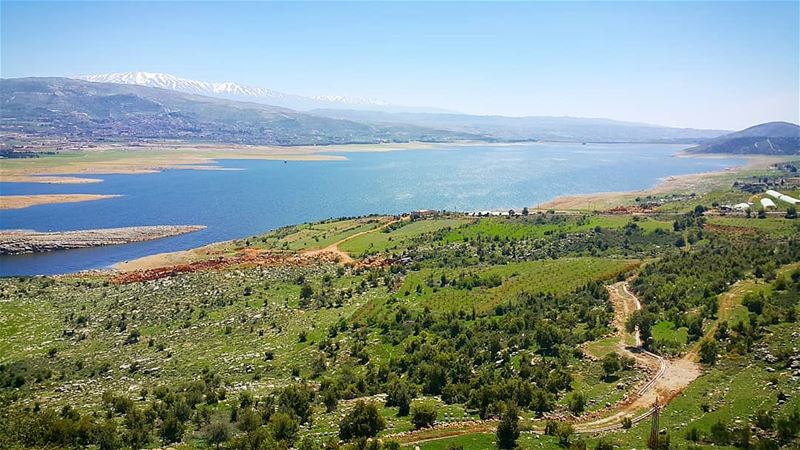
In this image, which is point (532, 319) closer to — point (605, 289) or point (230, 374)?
point (605, 289)

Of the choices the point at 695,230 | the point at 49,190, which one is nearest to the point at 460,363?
the point at 695,230

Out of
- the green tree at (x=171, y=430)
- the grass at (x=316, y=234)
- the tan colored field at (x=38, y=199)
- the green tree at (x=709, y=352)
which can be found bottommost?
the tan colored field at (x=38, y=199)

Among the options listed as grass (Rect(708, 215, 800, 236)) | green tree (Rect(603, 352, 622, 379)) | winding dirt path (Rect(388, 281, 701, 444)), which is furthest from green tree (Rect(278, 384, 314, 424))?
grass (Rect(708, 215, 800, 236))

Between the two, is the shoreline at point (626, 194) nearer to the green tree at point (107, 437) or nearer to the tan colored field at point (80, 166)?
the green tree at point (107, 437)

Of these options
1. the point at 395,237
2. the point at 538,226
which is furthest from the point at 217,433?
the point at 538,226

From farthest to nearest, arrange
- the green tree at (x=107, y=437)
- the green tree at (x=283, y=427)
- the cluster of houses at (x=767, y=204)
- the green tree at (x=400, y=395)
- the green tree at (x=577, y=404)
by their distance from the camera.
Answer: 1. the cluster of houses at (x=767, y=204)
2. the green tree at (x=400, y=395)
3. the green tree at (x=577, y=404)
4. the green tree at (x=283, y=427)
5. the green tree at (x=107, y=437)

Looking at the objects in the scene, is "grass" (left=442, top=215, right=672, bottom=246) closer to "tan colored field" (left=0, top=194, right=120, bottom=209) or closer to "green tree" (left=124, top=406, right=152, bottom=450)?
"green tree" (left=124, top=406, right=152, bottom=450)

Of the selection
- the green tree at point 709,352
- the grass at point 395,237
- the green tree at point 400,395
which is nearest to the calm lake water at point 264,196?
the grass at point 395,237
